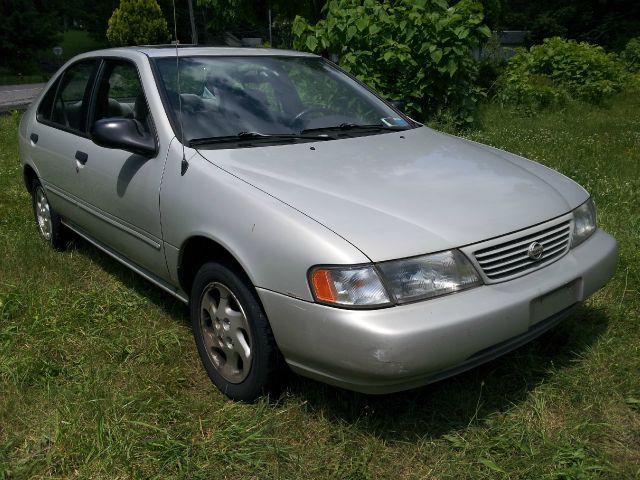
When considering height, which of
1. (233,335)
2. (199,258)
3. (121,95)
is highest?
(121,95)

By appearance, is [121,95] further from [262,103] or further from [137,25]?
[137,25]

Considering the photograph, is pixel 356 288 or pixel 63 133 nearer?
pixel 356 288

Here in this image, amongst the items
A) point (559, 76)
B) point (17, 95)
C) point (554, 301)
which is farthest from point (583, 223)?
point (17, 95)

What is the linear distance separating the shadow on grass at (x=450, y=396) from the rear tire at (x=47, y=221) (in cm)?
255

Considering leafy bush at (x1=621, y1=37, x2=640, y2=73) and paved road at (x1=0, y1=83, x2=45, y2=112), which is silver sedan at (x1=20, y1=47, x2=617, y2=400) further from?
paved road at (x1=0, y1=83, x2=45, y2=112)

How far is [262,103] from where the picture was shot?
3.31 metres

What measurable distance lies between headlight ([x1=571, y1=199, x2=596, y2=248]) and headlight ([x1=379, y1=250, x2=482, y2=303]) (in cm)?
75

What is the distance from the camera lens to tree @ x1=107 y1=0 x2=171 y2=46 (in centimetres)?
2461

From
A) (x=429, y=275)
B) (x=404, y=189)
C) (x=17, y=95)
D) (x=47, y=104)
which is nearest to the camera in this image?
(x=429, y=275)

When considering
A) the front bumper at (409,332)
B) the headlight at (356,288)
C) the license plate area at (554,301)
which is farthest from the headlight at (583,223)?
the headlight at (356,288)

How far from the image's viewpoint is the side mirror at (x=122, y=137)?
119 inches

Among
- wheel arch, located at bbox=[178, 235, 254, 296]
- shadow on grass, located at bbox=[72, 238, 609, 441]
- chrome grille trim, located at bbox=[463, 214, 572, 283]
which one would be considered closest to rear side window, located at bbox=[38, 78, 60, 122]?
wheel arch, located at bbox=[178, 235, 254, 296]

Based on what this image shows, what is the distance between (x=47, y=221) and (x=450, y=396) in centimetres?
329

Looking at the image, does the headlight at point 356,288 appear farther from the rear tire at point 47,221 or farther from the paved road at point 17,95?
the paved road at point 17,95
